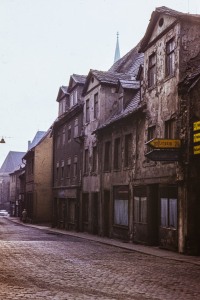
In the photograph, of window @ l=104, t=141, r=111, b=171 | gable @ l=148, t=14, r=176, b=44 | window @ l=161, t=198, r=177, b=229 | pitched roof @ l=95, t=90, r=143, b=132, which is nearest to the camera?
window @ l=161, t=198, r=177, b=229

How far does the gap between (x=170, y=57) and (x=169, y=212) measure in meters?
6.57

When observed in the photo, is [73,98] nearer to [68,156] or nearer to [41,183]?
[68,156]

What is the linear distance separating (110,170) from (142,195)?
203 inches

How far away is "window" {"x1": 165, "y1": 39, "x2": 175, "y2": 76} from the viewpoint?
20189mm

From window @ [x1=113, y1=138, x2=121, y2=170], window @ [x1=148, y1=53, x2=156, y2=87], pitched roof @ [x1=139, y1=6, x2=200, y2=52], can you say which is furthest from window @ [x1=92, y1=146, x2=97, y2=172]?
pitched roof @ [x1=139, y1=6, x2=200, y2=52]

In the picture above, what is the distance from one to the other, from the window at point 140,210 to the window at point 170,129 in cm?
360

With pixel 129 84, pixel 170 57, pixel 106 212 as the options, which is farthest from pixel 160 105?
pixel 106 212

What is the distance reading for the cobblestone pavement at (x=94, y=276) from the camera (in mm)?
9508

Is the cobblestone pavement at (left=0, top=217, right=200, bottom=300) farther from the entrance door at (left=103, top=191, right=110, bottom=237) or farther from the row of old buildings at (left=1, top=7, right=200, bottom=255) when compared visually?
the entrance door at (left=103, top=191, right=110, bottom=237)

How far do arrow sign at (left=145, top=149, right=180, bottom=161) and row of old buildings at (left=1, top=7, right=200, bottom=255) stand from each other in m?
0.04

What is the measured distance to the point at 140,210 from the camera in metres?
22.8

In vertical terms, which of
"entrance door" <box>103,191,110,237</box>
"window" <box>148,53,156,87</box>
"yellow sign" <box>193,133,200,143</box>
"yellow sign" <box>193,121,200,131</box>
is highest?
"window" <box>148,53,156,87</box>

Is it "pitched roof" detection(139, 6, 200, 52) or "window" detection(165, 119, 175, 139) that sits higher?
"pitched roof" detection(139, 6, 200, 52)

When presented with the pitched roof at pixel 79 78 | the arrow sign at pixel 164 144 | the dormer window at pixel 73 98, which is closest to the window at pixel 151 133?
the arrow sign at pixel 164 144
